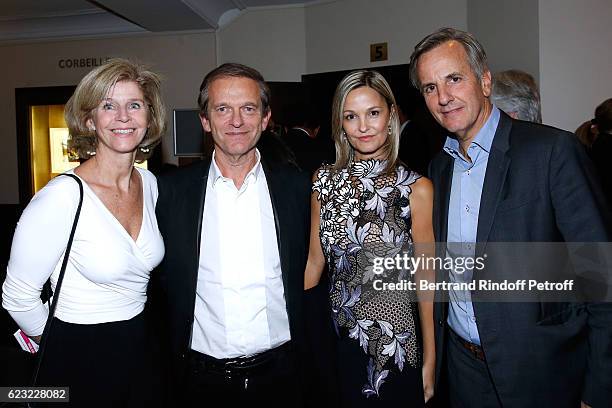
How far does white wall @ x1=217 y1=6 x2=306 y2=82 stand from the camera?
7.32 m

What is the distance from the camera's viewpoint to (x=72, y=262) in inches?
71.0

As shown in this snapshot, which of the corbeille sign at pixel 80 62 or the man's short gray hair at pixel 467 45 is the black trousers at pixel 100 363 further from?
the corbeille sign at pixel 80 62

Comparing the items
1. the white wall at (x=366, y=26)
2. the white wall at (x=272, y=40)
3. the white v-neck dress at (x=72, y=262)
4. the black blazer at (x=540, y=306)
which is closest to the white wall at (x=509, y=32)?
the white wall at (x=366, y=26)

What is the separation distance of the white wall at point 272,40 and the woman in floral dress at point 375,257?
5424mm

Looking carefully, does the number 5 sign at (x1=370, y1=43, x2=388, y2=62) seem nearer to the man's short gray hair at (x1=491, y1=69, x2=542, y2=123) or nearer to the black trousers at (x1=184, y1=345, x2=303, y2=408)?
the man's short gray hair at (x1=491, y1=69, x2=542, y2=123)

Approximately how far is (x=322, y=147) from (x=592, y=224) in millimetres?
2871

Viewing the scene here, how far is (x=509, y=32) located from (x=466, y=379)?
167 inches

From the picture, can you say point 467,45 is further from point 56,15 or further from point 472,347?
point 56,15

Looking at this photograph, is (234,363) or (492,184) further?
(234,363)

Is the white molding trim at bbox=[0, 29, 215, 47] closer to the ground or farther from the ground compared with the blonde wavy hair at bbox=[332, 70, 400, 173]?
farther from the ground

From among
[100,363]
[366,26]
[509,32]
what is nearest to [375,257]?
[100,363]

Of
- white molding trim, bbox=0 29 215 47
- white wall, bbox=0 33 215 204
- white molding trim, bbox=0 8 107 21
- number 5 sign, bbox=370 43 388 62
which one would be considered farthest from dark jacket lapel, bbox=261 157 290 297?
white molding trim, bbox=0 8 107 21

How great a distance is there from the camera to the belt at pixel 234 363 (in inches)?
78.8

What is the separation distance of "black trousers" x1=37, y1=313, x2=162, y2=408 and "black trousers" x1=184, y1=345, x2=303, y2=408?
0.18 m
